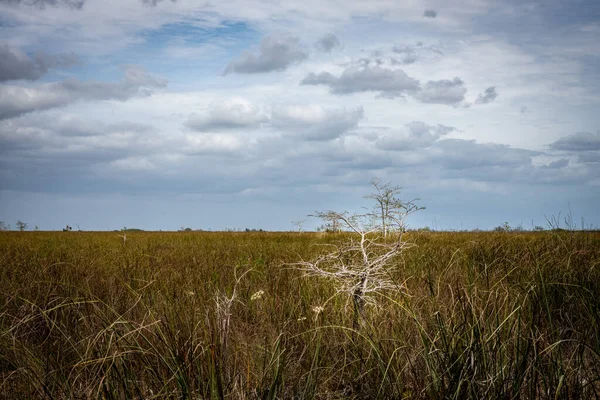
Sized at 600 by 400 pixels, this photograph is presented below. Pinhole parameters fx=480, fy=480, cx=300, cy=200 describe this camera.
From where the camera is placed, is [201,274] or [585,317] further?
[201,274]

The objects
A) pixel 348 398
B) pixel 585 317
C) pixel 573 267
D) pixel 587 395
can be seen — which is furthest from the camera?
pixel 573 267

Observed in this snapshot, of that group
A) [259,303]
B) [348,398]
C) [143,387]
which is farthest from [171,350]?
[259,303]

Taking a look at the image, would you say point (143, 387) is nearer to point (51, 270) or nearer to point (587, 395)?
point (587, 395)

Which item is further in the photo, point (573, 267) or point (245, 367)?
point (573, 267)

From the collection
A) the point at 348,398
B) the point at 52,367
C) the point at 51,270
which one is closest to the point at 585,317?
the point at 348,398

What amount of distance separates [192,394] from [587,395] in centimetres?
207

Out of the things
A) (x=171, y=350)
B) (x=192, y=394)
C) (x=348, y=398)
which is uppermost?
(x=171, y=350)

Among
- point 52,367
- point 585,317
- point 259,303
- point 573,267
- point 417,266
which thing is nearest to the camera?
point 52,367

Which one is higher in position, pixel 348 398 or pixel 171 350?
pixel 171 350

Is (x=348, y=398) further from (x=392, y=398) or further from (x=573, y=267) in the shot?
(x=573, y=267)

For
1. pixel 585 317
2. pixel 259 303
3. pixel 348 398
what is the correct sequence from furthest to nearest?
pixel 259 303
pixel 585 317
pixel 348 398

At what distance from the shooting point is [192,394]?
7.73 feet

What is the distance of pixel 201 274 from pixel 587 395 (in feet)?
17.5

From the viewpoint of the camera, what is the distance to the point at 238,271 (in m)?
7.26
